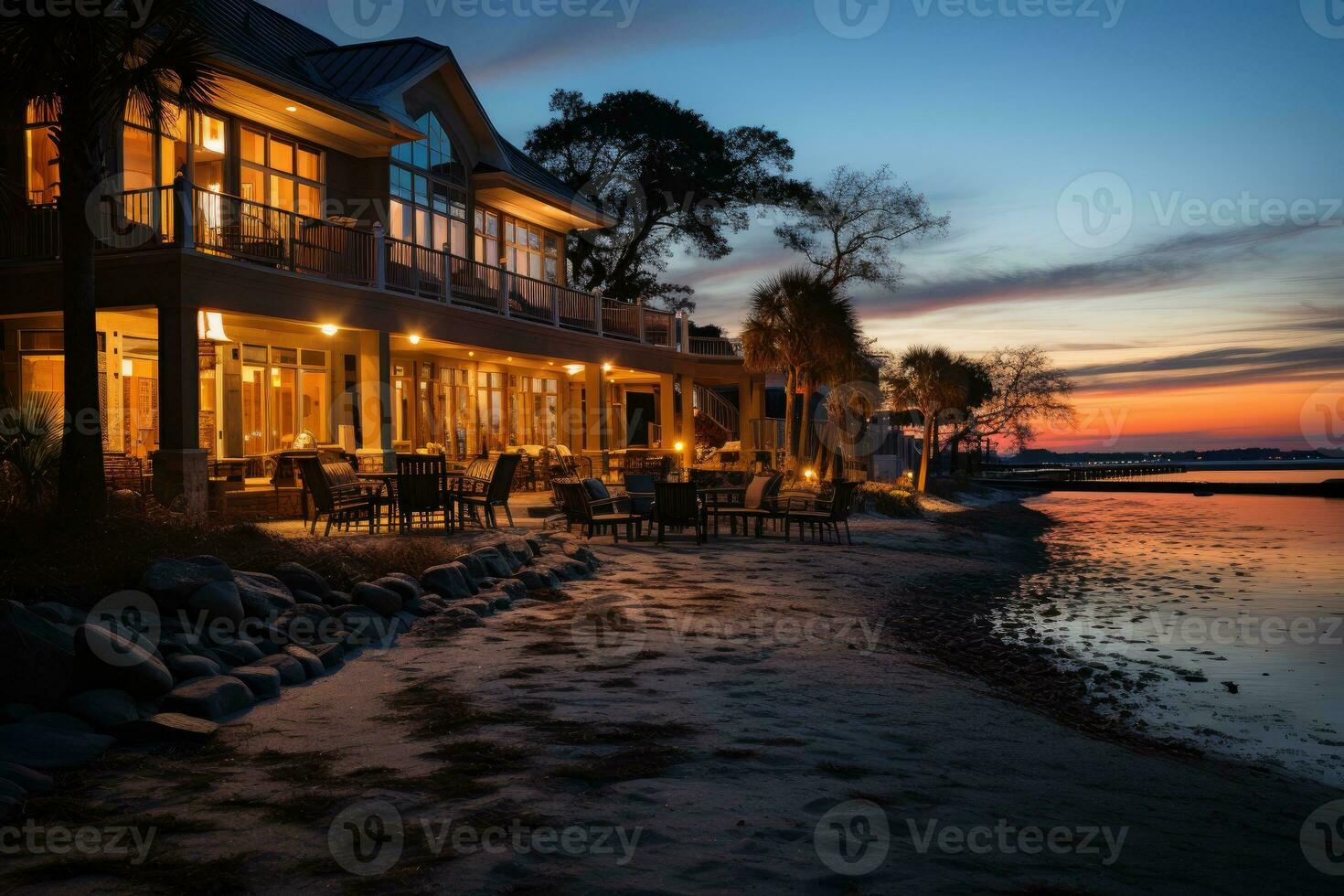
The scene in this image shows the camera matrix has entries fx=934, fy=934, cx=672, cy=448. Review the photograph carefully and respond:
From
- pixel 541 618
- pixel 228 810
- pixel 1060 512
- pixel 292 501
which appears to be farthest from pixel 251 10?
pixel 1060 512

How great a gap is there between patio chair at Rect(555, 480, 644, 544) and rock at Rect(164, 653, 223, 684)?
7.85 m

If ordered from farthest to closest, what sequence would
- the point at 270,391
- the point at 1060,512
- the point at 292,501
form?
the point at 1060,512 < the point at 270,391 < the point at 292,501

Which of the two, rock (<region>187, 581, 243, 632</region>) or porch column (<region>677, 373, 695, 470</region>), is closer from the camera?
rock (<region>187, 581, 243, 632</region>)

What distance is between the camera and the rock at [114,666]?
529 centimetres

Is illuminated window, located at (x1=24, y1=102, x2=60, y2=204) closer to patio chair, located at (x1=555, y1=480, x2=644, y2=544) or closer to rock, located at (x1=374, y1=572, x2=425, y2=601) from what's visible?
patio chair, located at (x1=555, y1=480, x2=644, y2=544)

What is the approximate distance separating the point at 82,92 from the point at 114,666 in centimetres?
657

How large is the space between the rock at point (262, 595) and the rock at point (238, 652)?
0.61 metres

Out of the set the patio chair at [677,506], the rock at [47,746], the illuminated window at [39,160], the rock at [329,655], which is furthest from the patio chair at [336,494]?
the rock at [47,746]

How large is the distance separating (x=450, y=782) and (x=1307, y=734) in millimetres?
6211

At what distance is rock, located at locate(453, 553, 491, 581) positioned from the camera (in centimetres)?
933

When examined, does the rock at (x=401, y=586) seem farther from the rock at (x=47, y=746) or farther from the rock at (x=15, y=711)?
the rock at (x=47, y=746)

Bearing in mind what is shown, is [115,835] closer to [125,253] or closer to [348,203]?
[125,253]

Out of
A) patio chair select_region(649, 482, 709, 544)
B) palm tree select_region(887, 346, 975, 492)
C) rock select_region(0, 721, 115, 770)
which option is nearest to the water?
patio chair select_region(649, 482, 709, 544)

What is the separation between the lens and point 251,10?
19.1 m
